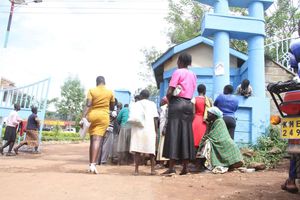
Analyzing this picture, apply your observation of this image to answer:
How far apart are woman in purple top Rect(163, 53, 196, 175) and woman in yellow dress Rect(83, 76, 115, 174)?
1.31m

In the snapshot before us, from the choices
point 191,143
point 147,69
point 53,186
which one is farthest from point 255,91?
point 147,69

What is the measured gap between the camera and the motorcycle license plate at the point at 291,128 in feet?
10.1

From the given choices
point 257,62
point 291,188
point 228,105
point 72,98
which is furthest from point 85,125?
point 72,98

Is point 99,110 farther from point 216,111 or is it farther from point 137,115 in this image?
point 216,111

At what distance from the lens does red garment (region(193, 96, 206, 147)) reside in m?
6.05

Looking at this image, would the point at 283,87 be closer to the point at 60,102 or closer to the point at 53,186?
the point at 53,186

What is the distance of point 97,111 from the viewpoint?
5789 mm

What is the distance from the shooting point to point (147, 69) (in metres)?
27.0

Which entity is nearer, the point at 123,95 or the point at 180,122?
the point at 180,122

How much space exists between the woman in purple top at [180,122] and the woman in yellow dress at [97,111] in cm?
131

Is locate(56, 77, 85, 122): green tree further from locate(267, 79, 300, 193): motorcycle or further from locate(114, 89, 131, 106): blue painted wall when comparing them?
locate(267, 79, 300, 193): motorcycle

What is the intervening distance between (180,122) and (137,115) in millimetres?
898

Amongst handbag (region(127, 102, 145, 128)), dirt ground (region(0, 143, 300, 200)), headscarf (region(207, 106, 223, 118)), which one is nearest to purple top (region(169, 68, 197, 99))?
headscarf (region(207, 106, 223, 118))

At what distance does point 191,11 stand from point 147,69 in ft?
24.3
